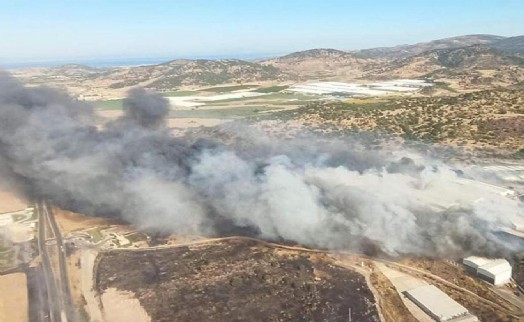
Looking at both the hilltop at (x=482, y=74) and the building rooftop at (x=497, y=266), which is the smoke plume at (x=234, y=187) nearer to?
the building rooftop at (x=497, y=266)

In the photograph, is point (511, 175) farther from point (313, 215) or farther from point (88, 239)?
point (88, 239)

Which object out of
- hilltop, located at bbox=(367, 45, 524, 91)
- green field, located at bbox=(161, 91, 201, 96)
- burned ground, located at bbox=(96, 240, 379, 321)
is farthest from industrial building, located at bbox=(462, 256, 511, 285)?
green field, located at bbox=(161, 91, 201, 96)

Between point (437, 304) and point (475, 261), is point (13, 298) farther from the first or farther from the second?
point (475, 261)

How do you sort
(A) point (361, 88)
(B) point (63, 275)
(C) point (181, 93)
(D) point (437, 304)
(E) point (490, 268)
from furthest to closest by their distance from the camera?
(C) point (181, 93)
(A) point (361, 88)
(B) point (63, 275)
(E) point (490, 268)
(D) point (437, 304)

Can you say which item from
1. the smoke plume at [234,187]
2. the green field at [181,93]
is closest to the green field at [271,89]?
the green field at [181,93]

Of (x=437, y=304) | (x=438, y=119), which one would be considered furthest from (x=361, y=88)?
(x=437, y=304)

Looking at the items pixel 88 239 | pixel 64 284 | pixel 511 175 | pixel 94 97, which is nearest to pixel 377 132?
pixel 511 175
